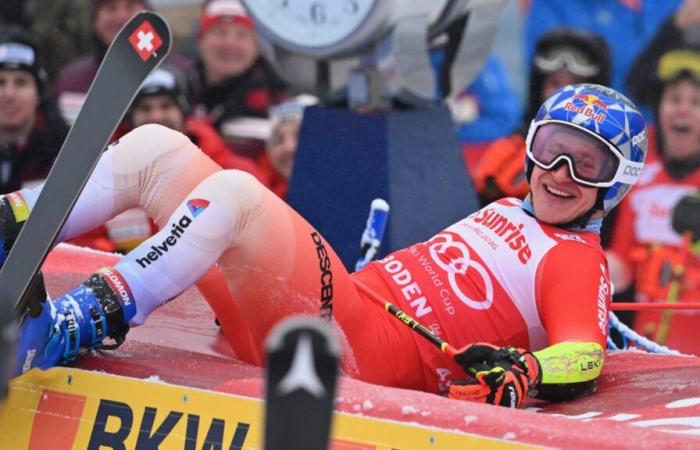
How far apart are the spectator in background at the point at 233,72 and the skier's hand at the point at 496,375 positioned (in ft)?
12.3

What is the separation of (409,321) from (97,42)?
3.89 metres

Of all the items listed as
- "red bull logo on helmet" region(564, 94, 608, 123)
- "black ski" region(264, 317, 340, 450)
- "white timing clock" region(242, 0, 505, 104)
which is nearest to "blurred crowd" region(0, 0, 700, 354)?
"white timing clock" region(242, 0, 505, 104)

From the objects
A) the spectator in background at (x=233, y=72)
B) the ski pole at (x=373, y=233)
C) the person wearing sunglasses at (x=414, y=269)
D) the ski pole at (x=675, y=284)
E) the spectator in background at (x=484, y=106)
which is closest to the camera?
the person wearing sunglasses at (x=414, y=269)

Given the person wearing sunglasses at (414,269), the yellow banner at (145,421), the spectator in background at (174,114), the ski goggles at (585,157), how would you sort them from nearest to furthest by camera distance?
the yellow banner at (145,421)
the person wearing sunglasses at (414,269)
the ski goggles at (585,157)
the spectator in background at (174,114)

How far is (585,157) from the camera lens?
4172 mm

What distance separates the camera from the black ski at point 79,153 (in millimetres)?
3432

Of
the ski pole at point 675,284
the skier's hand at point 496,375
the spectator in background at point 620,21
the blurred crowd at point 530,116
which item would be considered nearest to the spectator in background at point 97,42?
the blurred crowd at point 530,116

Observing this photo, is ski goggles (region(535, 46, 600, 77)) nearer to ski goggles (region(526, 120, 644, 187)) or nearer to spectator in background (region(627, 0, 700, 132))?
spectator in background (region(627, 0, 700, 132))

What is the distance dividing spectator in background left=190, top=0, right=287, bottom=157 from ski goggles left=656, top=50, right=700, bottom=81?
6.16 feet

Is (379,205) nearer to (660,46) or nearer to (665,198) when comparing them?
(665,198)

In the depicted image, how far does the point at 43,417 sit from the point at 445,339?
3.81 feet

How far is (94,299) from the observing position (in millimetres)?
3729

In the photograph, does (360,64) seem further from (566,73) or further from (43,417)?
(43,417)

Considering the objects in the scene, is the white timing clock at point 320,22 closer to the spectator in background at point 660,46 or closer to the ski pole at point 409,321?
the ski pole at point 409,321
